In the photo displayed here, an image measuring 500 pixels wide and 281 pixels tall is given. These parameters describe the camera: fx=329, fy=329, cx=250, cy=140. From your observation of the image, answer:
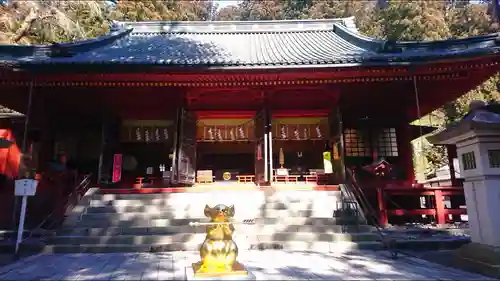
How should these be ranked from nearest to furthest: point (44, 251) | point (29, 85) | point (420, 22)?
point (44, 251)
point (29, 85)
point (420, 22)

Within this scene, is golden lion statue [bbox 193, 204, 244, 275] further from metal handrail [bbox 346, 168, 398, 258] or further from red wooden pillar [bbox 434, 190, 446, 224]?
red wooden pillar [bbox 434, 190, 446, 224]

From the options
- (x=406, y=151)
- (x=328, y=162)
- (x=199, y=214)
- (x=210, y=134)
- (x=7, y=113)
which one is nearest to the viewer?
(x=199, y=214)

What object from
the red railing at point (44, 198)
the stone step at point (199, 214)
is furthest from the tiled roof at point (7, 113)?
the stone step at point (199, 214)

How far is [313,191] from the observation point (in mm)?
8914

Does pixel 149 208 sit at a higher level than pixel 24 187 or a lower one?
lower

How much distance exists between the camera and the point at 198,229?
23.6ft

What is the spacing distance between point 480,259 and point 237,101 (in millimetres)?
8037

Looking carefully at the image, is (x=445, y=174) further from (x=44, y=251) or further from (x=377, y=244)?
(x=44, y=251)

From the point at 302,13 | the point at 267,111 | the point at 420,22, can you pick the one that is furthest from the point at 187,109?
the point at 302,13

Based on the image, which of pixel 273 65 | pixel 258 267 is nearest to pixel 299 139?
pixel 273 65

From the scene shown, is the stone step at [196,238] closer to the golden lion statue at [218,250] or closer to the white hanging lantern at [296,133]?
the golden lion statue at [218,250]

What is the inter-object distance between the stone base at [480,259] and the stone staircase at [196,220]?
165 cm

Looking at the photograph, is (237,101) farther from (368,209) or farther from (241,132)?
(368,209)

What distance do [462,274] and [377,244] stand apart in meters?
2.04
